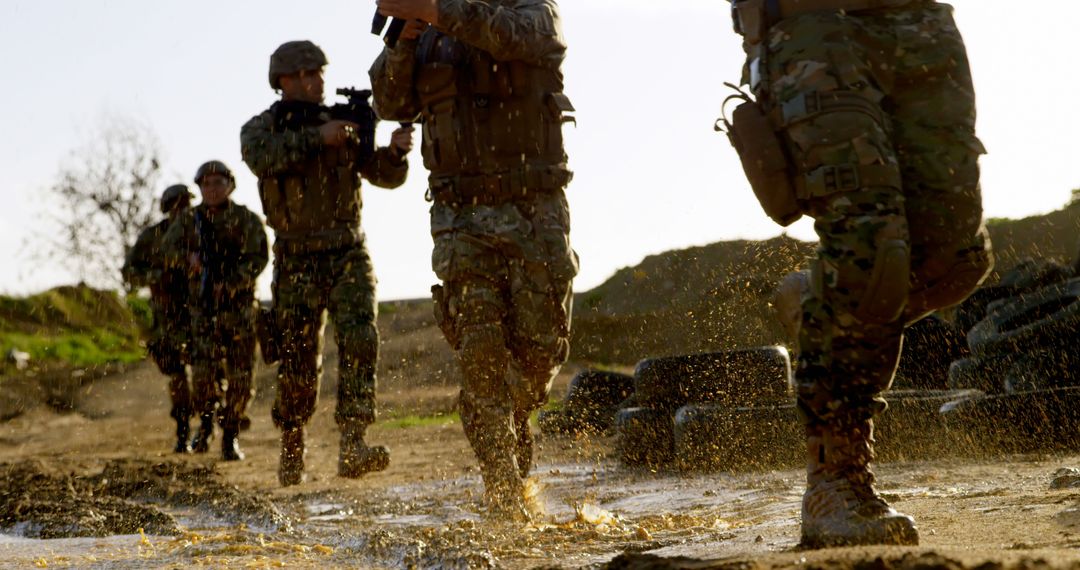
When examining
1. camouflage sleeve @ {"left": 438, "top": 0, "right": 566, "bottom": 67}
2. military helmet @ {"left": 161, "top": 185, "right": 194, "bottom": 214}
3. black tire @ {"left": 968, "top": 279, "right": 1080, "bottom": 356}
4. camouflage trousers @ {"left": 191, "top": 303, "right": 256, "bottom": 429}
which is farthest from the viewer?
military helmet @ {"left": 161, "top": 185, "right": 194, "bottom": 214}

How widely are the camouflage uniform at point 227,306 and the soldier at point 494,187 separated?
524cm

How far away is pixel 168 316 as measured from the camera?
37.6 feet

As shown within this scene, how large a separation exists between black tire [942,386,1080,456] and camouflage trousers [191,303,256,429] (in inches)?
227

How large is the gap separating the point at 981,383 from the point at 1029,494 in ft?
13.2

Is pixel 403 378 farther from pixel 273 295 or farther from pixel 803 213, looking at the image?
pixel 803 213

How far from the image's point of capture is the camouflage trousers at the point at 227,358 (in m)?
10.8

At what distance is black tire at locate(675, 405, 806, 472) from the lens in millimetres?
7199

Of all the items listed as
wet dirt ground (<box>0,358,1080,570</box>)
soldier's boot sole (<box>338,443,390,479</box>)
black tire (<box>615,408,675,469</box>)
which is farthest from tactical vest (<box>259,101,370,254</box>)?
black tire (<box>615,408,675,469</box>)

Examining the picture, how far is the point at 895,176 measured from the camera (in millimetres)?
3508

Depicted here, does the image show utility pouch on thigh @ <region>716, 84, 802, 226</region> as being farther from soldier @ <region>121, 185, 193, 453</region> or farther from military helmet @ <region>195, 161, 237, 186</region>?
soldier @ <region>121, 185, 193, 453</region>

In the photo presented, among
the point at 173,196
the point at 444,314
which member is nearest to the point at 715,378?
the point at 444,314

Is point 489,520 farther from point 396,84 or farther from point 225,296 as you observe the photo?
point 225,296

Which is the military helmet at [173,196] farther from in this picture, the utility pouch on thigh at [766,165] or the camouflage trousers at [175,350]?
the utility pouch on thigh at [766,165]

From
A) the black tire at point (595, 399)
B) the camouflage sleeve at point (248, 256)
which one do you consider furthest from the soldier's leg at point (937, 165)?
the camouflage sleeve at point (248, 256)
